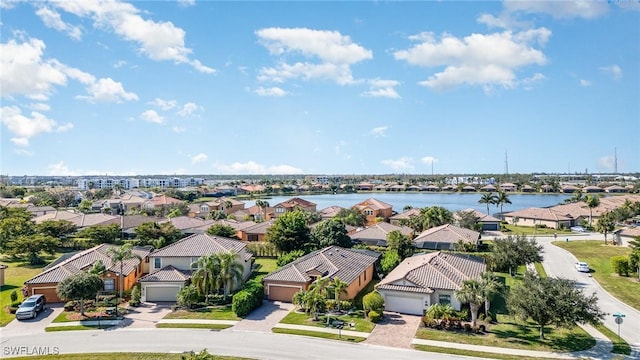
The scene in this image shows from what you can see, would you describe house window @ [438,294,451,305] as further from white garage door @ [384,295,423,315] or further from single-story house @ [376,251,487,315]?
white garage door @ [384,295,423,315]

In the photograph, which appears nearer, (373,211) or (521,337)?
(521,337)

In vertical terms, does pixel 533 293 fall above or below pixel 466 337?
above

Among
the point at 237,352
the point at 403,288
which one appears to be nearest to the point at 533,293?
the point at 403,288

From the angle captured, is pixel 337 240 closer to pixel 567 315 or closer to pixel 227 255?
pixel 227 255

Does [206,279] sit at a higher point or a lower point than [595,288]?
higher

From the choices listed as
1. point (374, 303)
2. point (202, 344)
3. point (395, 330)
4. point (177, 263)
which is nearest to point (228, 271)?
point (177, 263)

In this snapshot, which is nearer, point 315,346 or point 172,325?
point 315,346

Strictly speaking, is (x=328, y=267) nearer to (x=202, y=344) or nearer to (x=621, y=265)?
(x=202, y=344)
